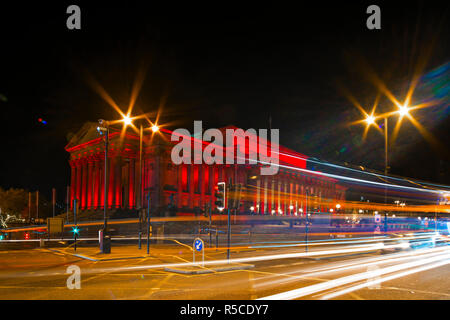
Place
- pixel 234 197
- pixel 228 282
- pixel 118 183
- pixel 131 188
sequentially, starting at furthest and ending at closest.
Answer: pixel 131 188
pixel 118 183
pixel 234 197
pixel 228 282

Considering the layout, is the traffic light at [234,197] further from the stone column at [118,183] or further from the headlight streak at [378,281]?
the stone column at [118,183]

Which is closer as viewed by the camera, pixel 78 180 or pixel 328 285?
pixel 328 285

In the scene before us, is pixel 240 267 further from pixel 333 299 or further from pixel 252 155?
pixel 252 155

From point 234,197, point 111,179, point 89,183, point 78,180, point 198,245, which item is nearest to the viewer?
point 198,245

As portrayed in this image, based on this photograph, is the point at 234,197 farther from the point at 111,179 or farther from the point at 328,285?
the point at 111,179

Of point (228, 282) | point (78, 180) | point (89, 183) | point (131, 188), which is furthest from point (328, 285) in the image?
point (78, 180)

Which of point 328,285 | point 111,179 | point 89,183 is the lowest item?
point 328,285

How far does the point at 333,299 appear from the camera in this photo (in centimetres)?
993

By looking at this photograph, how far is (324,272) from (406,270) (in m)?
3.92

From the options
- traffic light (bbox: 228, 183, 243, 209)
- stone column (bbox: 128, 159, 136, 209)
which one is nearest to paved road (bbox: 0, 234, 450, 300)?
traffic light (bbox: 228, 183, 243, 209)

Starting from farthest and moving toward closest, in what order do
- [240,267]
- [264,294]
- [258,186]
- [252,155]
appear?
1. [258,186]
2. [252,155]
3. [240,267]
4. [264,294]

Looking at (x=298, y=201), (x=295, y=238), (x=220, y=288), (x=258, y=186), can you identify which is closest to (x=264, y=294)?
(x=220, y=288)

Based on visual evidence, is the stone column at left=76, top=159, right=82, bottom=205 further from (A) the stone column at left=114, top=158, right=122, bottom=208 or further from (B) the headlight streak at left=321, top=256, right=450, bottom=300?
(B) the headlight streak at left=321, top=256, right=450, bottom=300
